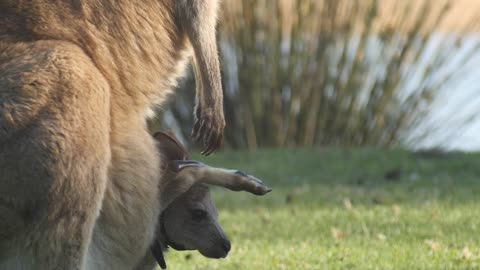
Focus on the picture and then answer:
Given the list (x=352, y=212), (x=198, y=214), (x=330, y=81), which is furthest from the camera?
(x=330, y=81)

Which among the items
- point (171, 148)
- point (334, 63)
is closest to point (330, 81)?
point (334, 63)

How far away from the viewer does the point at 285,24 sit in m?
11.5

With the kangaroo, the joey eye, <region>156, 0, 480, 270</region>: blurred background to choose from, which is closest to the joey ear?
the kangaroo

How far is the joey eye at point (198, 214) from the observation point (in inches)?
189

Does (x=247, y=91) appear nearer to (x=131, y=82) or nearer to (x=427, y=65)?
(x=427, y=65)

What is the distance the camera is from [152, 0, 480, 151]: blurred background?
11.4 m

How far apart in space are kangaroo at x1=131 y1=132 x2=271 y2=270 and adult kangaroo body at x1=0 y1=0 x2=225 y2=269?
10.7 inches

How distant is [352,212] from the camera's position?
23.3ft

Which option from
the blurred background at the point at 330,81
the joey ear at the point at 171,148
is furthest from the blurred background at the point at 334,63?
the joey ear at the point at 171,148

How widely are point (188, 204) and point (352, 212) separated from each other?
2521mm

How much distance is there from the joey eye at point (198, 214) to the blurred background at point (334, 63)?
6.63 meters

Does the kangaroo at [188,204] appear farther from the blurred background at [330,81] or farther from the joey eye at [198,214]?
the blurred background at [330,81]

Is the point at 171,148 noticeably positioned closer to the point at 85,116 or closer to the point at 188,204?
the point at 188,204

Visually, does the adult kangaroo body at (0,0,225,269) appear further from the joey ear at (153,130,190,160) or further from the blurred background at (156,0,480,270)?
the blurred background at (156,0,480,270)
